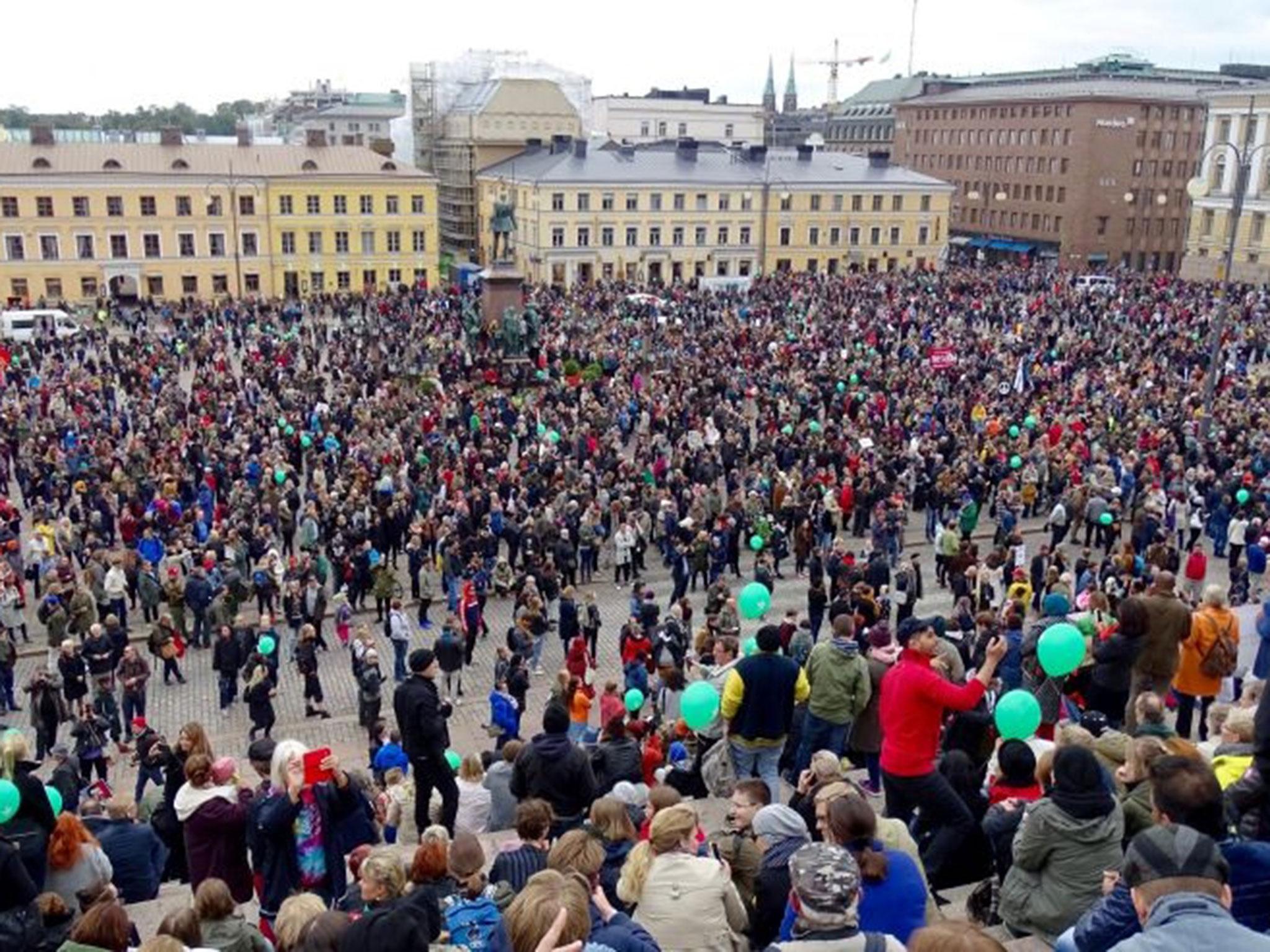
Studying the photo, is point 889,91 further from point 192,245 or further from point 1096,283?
point 192,245

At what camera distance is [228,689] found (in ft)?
50.6

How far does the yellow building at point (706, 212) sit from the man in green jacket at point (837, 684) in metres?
59.5

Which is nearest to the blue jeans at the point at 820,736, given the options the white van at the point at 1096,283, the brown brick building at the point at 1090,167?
the white van at the point at 1096,283

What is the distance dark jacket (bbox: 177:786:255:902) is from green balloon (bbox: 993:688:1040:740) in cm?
514

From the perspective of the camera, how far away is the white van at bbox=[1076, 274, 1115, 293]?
179 feet

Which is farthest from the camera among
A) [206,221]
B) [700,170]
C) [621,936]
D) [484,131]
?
[484,131]

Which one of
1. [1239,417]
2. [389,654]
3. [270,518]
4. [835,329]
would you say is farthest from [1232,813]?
[835,329]

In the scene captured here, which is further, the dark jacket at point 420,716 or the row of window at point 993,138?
the row of window at point 993,138

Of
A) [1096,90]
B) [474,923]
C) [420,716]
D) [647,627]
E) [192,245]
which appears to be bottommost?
[647,627]

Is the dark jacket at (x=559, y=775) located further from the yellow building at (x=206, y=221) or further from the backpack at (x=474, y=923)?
the yellow building at (x=206, y=221)

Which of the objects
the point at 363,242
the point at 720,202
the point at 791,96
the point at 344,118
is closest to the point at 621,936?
the point at 363,242

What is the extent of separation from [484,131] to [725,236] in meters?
19.8

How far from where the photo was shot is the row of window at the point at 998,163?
8512cm

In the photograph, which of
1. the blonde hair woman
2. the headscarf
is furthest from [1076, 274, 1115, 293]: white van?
the blonde hair woman
